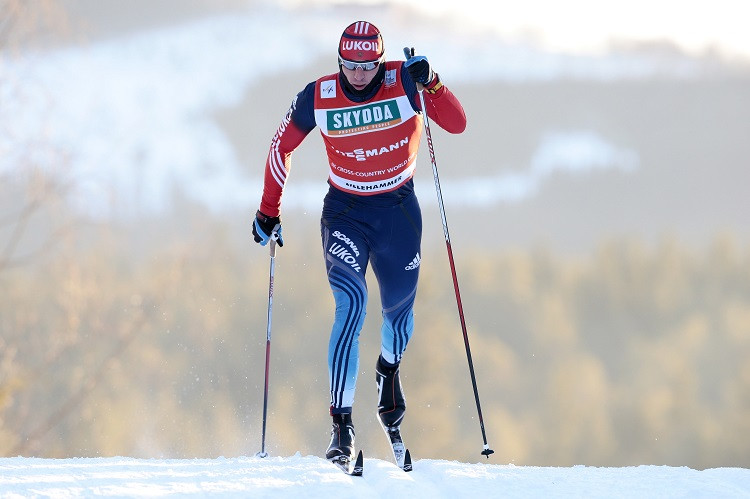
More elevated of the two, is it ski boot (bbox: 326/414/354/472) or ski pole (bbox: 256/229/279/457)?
ski pole (bbox: 256/229/279/457)

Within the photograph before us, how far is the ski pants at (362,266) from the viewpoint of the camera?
241 inches

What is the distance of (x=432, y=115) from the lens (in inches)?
252

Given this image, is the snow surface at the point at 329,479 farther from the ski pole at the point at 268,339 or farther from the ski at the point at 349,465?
the ski pole at the point at 268,339

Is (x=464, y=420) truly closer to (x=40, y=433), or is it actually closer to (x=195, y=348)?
(x=195, y=348)

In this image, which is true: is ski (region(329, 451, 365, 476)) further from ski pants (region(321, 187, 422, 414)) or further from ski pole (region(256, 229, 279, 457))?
ski pole (region(256, 229, 279, 457))

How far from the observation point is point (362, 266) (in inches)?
247

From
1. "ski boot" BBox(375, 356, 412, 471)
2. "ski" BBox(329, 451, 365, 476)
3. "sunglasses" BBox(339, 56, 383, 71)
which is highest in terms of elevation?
"sunglasses" BBox(339, 56, 383, 71)

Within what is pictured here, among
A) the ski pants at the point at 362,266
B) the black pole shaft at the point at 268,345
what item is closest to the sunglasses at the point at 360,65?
the ski pants at the point at 362,266

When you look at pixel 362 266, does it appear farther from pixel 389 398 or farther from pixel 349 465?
pixel 349 465

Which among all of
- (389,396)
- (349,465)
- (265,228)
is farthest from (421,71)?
(349,465)

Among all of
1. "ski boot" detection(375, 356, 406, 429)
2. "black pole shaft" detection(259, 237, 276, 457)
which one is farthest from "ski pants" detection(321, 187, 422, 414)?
"black pole shaft" detection(259, 237, 276, 457)

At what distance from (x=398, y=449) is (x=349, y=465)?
67cm

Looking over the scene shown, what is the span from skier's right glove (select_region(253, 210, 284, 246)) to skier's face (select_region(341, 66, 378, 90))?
127 cm

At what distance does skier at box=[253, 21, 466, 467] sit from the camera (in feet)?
20.1
